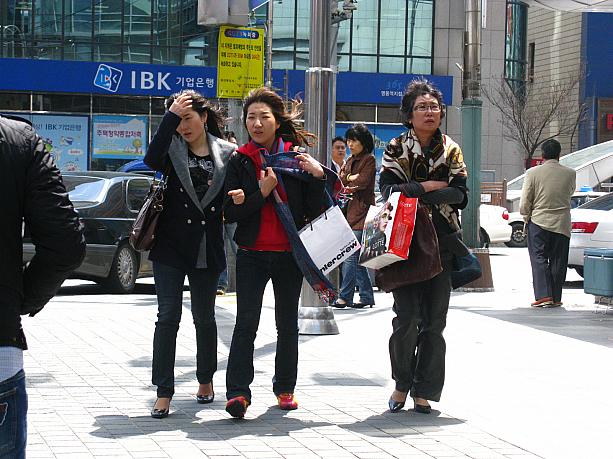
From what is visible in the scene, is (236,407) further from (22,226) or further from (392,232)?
(22,226)

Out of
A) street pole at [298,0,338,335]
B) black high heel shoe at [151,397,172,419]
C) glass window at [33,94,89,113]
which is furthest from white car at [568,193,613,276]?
glass window at [33,94,89,113]

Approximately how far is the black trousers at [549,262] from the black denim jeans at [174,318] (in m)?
7.19

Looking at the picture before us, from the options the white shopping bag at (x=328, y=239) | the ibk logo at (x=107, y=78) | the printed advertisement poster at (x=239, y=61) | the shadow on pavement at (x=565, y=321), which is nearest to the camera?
the white shopping bag at (x=328, y=239)

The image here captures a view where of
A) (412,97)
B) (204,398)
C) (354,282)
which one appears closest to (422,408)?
(204,398)

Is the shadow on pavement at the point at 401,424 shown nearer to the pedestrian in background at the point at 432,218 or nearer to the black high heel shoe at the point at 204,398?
the pedestrian in background at the point at 432,218

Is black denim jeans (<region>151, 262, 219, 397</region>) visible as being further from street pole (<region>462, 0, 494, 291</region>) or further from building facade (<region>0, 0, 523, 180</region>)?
building facade (<region>0, 0, 523, 180</region>)

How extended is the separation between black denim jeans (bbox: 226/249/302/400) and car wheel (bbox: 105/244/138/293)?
7.97 metres

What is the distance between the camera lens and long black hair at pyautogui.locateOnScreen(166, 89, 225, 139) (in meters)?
7.13

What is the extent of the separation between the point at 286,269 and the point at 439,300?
3.11 ft

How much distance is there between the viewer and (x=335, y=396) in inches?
300

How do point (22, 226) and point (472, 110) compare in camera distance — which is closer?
point (22, 226)

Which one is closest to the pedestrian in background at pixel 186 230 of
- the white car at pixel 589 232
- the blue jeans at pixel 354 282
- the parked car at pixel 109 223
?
the blue jeans at pixel 354 282

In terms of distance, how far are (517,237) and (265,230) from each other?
25.6m

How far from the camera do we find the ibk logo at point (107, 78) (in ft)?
129
